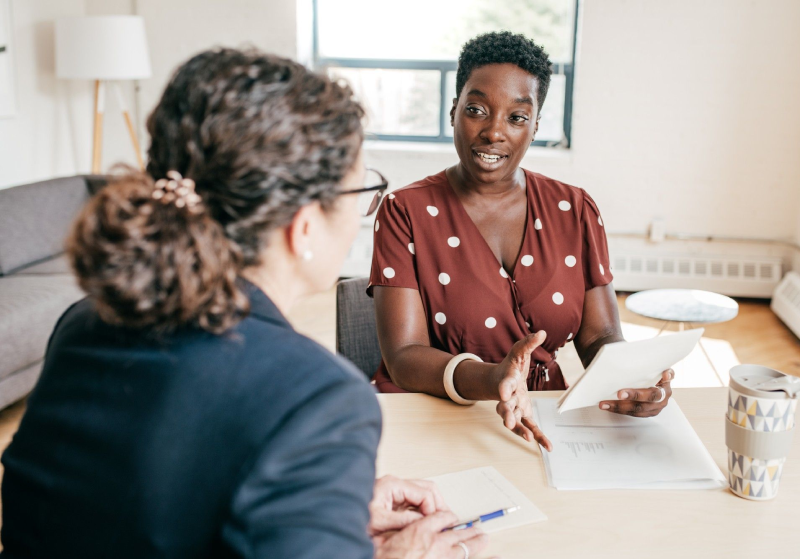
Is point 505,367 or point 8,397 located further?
point 8,397

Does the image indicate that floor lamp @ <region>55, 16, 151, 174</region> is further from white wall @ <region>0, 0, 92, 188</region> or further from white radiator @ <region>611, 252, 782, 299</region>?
white radiator @ <region>611, 252, 782, 299</region>

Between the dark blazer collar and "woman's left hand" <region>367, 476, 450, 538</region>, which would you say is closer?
the dark blazer collar

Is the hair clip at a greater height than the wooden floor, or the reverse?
the hair clip

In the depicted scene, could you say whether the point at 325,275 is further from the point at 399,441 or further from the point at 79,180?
the point at 79,180

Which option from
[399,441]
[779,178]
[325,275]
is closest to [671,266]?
[779,178]

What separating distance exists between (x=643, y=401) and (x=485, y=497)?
40 centimetres

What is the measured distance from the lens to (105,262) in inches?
27.0

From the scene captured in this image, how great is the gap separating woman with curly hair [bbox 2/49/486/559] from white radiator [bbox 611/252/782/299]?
406cm

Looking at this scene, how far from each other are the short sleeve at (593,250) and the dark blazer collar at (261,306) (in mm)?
1132

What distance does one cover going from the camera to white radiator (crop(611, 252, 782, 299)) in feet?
14.7

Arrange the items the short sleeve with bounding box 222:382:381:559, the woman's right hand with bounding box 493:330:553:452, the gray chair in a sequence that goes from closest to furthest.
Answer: the short sleeve with bounding box 222:382:381:559
the woman's right hand with bounding box 493:330:553:452
the gray chair

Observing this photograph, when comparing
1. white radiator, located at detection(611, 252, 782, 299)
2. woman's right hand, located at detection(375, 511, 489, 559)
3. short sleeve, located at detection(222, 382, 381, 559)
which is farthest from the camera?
white radiator, located at detection(611, 252, 782, 299)

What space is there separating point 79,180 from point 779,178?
4.09 metres

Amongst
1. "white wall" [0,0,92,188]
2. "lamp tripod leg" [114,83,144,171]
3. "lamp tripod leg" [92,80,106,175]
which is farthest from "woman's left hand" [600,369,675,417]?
"lamp tripod leg" [92,80,106,175]
